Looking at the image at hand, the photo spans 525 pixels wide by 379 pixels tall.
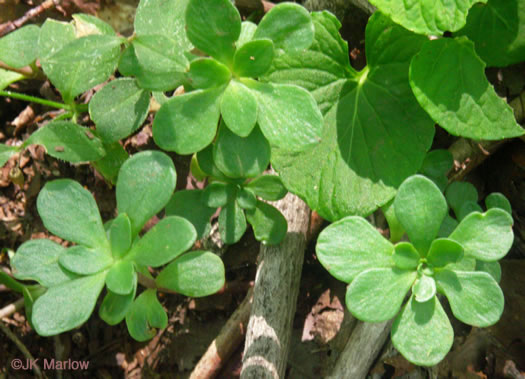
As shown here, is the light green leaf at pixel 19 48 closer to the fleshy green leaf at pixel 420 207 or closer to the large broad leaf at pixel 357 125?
the large broad leaf at pixel 357 125

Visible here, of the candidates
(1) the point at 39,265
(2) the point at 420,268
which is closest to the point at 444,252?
(2) the point at 420,268

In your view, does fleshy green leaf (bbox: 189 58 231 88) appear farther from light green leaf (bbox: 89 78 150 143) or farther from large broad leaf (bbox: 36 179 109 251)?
large broad leaf (bbox: 36 179 109 251)

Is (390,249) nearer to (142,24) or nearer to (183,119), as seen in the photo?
(183,119)

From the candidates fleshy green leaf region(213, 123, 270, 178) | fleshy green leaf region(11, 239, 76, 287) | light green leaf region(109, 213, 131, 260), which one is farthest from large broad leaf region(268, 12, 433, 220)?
fleshy green leaf region(11, 239, 76, 287)

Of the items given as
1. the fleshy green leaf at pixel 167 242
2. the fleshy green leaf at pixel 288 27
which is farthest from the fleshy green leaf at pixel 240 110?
the fleshy green leaf at pixel 167 242

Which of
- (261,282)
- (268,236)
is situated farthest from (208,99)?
(261,282)

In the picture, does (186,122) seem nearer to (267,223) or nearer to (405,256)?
(267,223)
